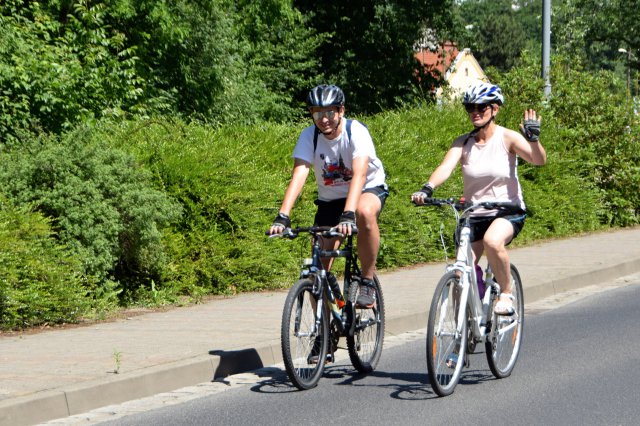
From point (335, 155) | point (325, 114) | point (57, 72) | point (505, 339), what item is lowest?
point (505, 339)

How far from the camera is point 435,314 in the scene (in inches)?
250

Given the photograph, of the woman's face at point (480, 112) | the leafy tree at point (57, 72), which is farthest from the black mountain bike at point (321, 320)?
the leafy tree at point (57, 72)

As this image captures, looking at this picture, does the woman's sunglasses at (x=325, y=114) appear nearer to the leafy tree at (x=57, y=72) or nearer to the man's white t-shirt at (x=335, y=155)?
the man's white t-shirt at (x=335, y=155)

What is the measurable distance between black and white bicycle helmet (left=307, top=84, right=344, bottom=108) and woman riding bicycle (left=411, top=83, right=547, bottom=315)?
73 centimetres

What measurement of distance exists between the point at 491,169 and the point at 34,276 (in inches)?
156

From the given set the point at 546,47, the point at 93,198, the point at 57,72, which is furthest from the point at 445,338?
the point at 546,47

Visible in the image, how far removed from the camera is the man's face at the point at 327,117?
7016 millimetres

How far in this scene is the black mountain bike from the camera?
22.0 feet

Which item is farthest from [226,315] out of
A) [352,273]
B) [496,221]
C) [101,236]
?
[496,221]

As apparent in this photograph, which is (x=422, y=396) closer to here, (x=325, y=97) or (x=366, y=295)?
(x=366, y=295)

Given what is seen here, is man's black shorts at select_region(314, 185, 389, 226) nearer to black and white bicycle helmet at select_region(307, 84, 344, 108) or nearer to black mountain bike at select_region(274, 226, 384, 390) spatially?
black mountain bike at select_region(274, 226, 384, 390)

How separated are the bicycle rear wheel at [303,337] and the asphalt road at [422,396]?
124mm

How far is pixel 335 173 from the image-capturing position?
23.7 feet

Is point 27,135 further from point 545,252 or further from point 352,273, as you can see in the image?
point 545,252
